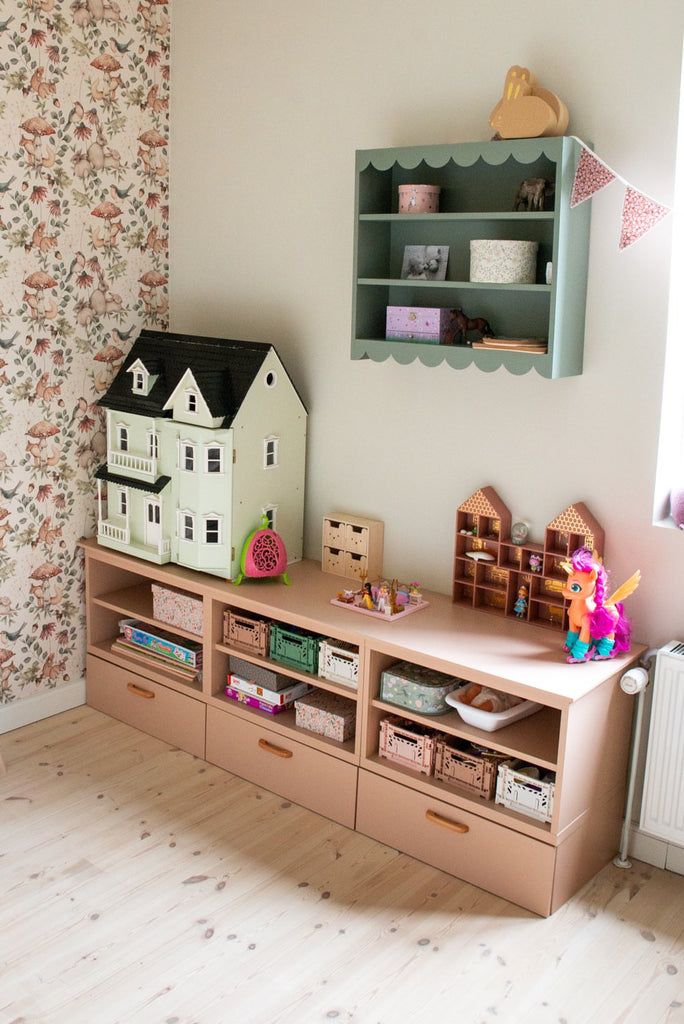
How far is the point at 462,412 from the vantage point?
2.87 meters

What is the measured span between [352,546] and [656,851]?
1173 mm

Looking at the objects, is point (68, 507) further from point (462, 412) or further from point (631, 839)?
point (631, 839)

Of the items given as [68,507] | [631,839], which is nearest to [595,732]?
[631,839]

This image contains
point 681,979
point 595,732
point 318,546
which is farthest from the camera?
point 318,546

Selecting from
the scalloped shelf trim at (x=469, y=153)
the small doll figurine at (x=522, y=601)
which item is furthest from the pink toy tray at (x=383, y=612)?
the scalloped shelf trim at (x=469, y=153)

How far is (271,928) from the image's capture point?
93.7 inches

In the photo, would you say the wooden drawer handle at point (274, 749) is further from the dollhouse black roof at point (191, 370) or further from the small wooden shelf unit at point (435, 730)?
the dollhouse black roof at point (191, 370)

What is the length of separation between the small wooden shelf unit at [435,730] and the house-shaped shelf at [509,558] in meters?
0.06

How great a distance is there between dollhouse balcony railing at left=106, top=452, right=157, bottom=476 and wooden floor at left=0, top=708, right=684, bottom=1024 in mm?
923

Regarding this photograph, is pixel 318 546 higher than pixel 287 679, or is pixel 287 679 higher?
pixel 318 546

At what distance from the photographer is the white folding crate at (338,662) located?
2750mm

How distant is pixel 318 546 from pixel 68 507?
0.82m

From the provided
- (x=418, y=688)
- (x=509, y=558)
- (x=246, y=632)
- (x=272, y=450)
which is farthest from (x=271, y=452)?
(x=418, y=688)

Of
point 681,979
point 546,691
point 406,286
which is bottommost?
point 681,979
